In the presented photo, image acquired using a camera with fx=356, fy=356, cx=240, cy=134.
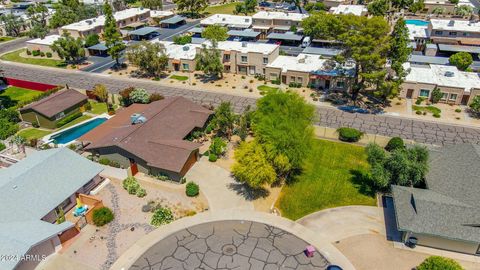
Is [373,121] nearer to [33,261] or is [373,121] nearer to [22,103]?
[33,261]

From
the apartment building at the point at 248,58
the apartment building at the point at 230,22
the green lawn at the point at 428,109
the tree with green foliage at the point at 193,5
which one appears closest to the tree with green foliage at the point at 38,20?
the tree with green foliage at the point at 193,5

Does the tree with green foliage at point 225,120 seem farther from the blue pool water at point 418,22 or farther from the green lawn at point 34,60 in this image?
the blue pool water at point 418,22

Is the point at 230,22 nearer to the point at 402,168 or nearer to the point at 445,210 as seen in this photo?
the point at 402,168

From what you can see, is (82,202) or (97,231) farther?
(82,202)

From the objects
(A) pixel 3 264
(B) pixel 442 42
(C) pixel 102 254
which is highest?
(B) pixel 442 42

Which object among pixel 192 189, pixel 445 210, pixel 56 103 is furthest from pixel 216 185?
pixel 56 103

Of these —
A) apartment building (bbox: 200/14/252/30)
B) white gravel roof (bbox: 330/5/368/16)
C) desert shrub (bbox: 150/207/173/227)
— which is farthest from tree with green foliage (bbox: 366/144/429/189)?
white gravel roof (bbox: 330/5/368/16)

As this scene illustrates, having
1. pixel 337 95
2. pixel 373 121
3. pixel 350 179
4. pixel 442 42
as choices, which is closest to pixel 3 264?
pixel 350 179

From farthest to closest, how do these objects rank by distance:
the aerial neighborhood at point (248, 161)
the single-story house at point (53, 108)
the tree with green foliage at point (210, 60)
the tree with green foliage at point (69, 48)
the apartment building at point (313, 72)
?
the tree with green foliage at point (69, 48)
the tree with green foliage at point (210, 60)
the apartment building at point (313, 72)
the single-story house at point (53, 108)
the aerial neighborhood at point (248, 161)
